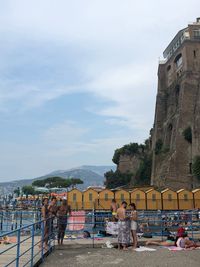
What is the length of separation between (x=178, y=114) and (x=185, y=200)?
2453cm

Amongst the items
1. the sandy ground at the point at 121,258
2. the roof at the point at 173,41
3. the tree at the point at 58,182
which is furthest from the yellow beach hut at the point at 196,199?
the tree at the point at 58,182

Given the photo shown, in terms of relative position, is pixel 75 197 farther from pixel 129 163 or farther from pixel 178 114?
pixel 129 163

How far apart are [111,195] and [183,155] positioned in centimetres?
1952

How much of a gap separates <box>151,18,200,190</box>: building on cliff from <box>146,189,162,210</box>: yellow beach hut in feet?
42.0

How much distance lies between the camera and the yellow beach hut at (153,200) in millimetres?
36250

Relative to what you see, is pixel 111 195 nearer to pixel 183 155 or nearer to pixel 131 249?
pixel 183 155

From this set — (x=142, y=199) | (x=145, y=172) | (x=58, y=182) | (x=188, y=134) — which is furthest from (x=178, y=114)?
(x=58, y=182)

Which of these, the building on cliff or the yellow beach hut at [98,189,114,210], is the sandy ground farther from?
the building on cliff

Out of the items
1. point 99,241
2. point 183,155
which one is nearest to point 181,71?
point 183,155

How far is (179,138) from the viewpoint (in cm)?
5562

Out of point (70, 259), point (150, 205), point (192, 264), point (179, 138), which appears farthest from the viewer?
point (179, 138)

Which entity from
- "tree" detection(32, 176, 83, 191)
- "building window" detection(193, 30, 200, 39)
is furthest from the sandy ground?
"tree" detection(32, 176, 83, 191)

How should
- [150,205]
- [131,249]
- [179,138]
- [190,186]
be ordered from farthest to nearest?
1. [179,138]
2. [190,186]
3. [150,205]
4. [131,249]

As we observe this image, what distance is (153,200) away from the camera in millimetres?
37438
